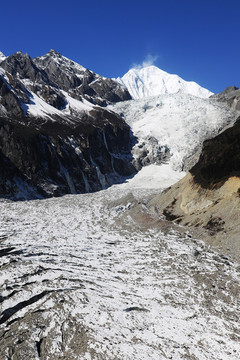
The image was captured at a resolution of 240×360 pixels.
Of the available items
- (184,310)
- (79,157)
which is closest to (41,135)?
(79,157)

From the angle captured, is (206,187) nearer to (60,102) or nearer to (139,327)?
(139,327)

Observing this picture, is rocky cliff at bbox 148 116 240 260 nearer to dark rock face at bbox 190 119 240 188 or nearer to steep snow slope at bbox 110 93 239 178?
dark rock face at bbox 190 119 240 188

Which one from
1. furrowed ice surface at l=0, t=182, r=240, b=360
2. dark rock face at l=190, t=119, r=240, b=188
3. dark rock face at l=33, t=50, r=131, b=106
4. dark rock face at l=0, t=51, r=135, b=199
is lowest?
furrowed ice surface at l=0, t=182, r=240, b=360

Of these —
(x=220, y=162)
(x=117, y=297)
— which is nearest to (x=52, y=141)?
(x=220, y=162)

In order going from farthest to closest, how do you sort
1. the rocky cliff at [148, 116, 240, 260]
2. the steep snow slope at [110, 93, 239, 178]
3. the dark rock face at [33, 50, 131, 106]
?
1. the dark rock face at [33, 50, 131, 106]
2. the steep snow slope at [110, 93, 239, 178]
3. the rocky cliff at [148, 116, 240, 260]

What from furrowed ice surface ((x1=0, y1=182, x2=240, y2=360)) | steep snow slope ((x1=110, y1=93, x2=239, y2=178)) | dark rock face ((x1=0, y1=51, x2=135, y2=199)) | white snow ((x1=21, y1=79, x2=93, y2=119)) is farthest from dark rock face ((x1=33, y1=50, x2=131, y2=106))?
furrowed ice surface ((x1=0, y1=182, x2=240, y2=360))

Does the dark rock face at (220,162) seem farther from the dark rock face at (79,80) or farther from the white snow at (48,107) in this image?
the dark rock face at (79,80)
